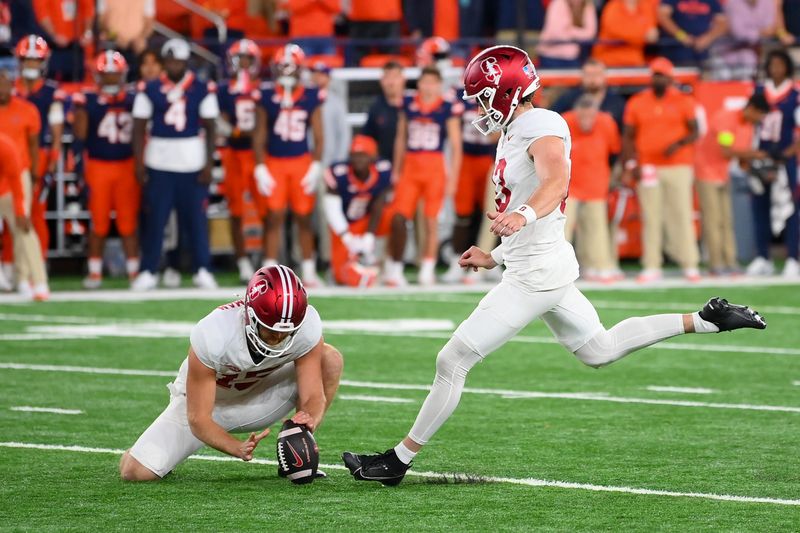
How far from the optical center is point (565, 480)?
588 cm

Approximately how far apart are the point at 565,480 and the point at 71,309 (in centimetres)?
691

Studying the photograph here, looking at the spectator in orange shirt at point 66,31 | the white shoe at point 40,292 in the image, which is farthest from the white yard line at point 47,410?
the spectator in orange shirt at point 66,31

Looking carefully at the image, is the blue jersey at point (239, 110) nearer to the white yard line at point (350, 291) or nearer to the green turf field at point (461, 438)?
the white yard line at point (350, 291)

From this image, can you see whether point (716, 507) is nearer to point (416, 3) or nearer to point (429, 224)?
point (429, 224)

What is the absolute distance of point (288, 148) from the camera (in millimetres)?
13812

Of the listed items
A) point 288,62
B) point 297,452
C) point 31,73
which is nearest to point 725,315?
point 297,452

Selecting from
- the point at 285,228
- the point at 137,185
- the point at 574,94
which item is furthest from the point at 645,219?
the point at 137,185

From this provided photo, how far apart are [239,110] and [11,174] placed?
9.13 feet

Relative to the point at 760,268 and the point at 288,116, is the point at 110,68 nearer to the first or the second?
the point at 288,116

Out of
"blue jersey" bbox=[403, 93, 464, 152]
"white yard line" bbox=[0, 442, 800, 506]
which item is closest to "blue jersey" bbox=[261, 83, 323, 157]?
"blue jersey" bbox=[403, 93, 464, 152]

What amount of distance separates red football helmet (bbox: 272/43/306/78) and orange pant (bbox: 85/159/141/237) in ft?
4.96

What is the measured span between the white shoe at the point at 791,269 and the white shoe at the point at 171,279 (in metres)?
5.56

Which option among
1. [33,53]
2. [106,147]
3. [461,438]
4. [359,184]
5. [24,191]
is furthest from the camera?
[359,184]

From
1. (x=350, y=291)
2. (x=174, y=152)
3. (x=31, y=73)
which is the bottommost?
(x=350, y=291)
